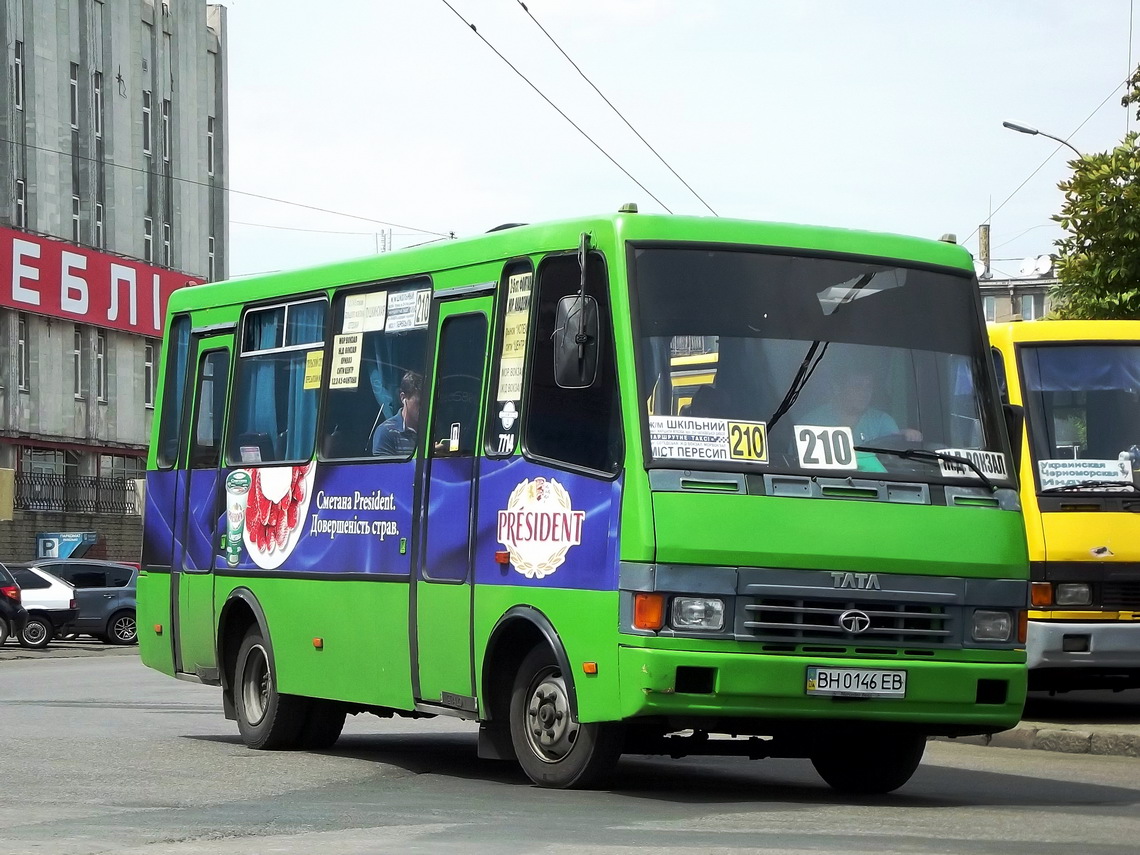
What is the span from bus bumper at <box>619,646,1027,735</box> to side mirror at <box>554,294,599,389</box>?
1.32 meters

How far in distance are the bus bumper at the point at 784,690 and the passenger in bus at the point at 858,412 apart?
1125 millimetres

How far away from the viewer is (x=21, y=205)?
2095 inches

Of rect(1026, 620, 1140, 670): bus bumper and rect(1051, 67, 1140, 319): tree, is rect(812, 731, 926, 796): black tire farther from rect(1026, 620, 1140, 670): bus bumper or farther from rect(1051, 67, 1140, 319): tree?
rect(1051, 67, 1140, 319): tree

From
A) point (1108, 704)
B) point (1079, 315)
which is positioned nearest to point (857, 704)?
point (1108, 704)

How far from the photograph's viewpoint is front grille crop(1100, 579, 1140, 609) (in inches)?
581

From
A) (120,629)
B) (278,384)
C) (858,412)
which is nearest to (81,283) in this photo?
(120,629)

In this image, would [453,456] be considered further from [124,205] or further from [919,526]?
[124,205]

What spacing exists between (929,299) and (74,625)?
27.5 metres

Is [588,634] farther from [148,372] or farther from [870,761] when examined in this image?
[148,372]

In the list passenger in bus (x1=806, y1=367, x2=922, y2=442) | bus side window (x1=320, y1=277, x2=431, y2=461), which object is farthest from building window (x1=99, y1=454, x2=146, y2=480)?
passenger in bus (x1=806, y1=367, x2=922, y2=442)

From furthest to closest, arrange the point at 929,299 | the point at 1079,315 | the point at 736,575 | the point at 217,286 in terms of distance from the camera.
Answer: the point at 1079,315, the point at 217,286, the point at 929,299, the point at 736,575

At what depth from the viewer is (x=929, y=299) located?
34.9ft

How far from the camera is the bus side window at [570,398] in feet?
32.9

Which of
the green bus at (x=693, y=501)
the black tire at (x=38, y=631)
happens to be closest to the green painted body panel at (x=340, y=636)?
the green bus at (x=693, y=501)
